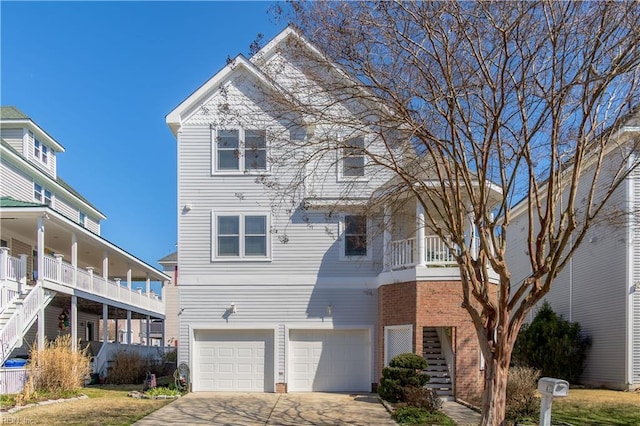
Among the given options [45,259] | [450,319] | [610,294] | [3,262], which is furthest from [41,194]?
[610,294]

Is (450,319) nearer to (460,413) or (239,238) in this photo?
(460,413)

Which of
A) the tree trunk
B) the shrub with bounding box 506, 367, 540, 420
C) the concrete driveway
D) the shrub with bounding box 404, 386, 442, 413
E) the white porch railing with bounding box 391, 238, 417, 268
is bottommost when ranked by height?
the concrete driveway

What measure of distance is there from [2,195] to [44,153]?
20.4 ft

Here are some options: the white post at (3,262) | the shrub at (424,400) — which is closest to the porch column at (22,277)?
the white post at (3,262)

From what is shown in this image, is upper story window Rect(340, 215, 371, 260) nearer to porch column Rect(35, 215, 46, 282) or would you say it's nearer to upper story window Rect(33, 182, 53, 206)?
porch column Rect(35, 215, 46, 282)

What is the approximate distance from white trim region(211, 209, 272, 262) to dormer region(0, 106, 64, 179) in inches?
387

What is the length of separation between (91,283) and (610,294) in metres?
17.4

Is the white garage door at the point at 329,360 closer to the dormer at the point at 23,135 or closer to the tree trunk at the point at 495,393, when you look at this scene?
the tree trunk at the point at 495,393

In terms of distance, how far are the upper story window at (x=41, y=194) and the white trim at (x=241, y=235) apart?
32.3 ft

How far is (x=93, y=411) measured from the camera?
1430 centimetres

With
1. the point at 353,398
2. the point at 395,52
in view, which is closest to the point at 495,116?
the point at 395,52

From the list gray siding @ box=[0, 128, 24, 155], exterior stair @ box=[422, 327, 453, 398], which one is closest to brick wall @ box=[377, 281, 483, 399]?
exterior stair @ box=[422, 327, 453, 398]

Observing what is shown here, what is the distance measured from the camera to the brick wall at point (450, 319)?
1673 centimetres

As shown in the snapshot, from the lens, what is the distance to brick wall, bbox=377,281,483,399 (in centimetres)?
1673
